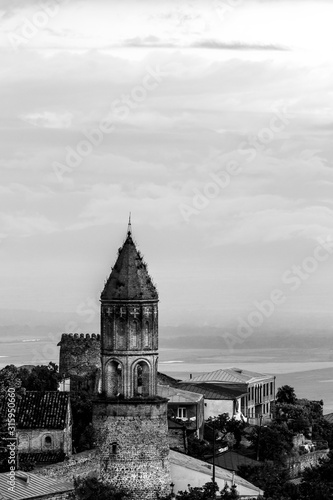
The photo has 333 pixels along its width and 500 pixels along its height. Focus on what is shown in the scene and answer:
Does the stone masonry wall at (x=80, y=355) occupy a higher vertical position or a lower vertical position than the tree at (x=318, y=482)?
higher

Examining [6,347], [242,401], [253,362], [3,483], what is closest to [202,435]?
[242,401]

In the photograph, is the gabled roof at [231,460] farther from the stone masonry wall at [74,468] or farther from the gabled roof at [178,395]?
the stone masonry wall at [74,468]

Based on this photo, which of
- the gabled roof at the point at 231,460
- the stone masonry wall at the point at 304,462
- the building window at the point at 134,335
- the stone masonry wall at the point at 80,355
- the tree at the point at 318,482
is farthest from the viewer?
the stone masonry wall at the point at 80,355

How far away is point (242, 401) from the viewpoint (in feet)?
349

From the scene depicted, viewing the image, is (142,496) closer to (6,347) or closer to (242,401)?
(242,401)

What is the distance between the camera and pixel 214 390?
103250mm

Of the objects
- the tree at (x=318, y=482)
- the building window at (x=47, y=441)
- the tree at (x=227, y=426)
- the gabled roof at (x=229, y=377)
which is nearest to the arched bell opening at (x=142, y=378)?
the building window at (x=47, y=441)

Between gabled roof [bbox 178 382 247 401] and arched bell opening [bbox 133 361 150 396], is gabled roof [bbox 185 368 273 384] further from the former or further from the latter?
arched bell opening [bbox 133 361 150 396]

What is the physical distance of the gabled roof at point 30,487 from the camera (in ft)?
220

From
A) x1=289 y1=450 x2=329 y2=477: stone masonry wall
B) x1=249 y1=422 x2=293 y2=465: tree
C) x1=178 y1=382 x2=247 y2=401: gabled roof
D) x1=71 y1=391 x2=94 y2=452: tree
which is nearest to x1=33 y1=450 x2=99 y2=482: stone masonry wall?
x1=71 y1=391 x2=94 y2=452: tree

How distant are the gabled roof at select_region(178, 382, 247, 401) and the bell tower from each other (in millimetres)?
25194

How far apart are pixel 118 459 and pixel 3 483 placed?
6.93 meters

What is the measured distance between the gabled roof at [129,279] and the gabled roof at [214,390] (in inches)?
999

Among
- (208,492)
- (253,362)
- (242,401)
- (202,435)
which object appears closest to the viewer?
(208,492)
